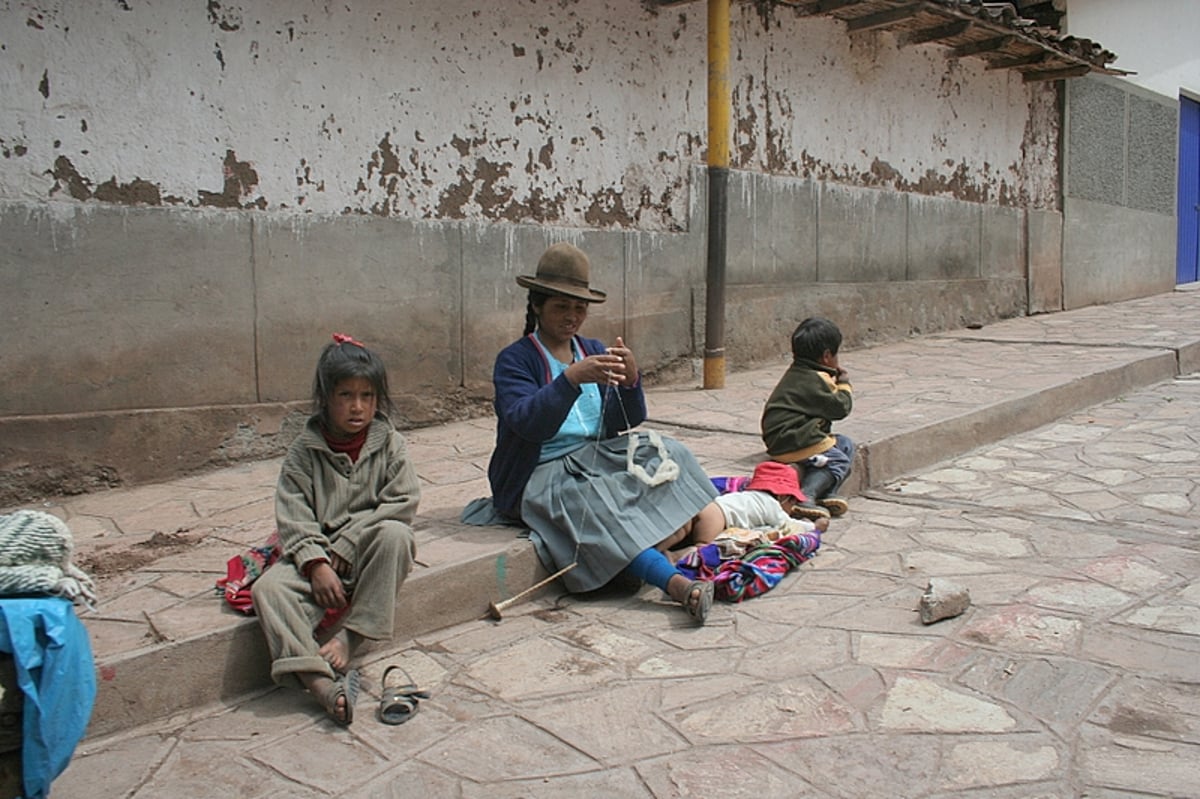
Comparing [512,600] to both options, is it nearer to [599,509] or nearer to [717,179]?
[599,509]

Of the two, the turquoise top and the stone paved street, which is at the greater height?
the turquoise top

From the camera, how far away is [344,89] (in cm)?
554

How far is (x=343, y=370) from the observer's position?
3084 millimetres

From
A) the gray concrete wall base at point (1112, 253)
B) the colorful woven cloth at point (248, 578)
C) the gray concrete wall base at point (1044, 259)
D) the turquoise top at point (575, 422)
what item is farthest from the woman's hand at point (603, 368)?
the gray concrete wall base at point (1112, 253)

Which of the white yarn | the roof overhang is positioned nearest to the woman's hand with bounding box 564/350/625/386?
the white yarn

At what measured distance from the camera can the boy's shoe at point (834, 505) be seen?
188 inches

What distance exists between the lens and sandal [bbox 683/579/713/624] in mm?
3393

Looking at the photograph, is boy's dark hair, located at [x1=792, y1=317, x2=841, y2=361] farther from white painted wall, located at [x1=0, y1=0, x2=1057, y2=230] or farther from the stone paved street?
white painted wall, located at [x1=0, y1=0, x2=1057, y2=230]

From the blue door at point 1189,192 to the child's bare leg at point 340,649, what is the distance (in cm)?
1563

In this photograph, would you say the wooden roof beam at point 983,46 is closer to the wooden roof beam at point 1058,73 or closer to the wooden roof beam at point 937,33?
the wooden roof beam at point 937,33

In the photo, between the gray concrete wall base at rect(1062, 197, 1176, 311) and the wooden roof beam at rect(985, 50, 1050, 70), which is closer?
the wooden roof beam at rect(985, 50, 1050, 70)

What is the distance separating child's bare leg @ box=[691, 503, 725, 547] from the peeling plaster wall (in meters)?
2.41

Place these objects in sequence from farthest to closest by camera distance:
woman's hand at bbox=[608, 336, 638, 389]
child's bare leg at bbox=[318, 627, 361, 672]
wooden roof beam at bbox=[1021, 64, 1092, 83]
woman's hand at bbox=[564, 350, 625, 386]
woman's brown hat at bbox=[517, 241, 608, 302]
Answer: wooden roof beam at bbox=[1021, 64, 1092, 83] < woman's brown hat at bbox=[517, 241, 608, 302] < woman's hand at bbox=[608, 336, 638, 389] < woman's hand at bbox=[564, 350, 625, 386] < child's bare leg at bbox=[318, 627, 361, 672]

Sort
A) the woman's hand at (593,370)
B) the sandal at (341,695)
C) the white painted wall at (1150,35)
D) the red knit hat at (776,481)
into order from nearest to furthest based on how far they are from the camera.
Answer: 1. the sandal at (341,695)
2. the woman's hand at (593,370)
3. the red knit hat at (776,481)
4. the white painted wall at (1150,35)
